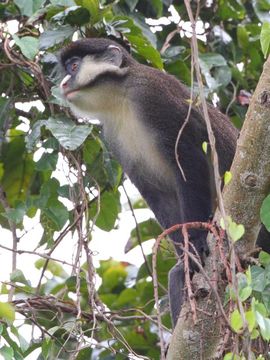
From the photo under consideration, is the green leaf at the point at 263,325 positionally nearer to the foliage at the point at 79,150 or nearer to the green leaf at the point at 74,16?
the foliage at the point at 79,150

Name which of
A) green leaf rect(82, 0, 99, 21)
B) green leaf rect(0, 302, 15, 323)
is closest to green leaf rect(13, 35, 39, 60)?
green leaf rect(82, 0, 99, 21)

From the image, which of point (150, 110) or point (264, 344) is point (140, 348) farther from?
point (264, 344)

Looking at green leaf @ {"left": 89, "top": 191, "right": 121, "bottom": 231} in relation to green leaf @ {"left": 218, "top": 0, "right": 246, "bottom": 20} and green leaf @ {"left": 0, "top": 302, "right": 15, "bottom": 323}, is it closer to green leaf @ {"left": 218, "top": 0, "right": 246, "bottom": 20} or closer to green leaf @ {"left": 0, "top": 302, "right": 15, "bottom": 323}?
green leaf @ {"left": 218, "top": 0, "right": 246, "bottom": 20}

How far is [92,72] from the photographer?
4.64 meters

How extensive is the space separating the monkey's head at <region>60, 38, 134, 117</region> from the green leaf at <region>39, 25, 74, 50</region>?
0.23 metres

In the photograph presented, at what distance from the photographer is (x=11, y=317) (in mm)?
3281

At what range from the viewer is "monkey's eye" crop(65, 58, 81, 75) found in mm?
4566

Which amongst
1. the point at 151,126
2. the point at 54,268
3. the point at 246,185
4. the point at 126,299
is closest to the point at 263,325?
the point at 246,185

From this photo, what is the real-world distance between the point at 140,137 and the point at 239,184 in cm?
142

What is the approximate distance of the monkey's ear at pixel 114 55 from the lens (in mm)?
4516

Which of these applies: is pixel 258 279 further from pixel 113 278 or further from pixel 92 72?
pixel 113 278

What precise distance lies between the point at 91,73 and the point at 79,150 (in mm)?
460

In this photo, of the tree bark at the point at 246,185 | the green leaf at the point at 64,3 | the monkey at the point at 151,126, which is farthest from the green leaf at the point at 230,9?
the tree bark at the point at 246,185

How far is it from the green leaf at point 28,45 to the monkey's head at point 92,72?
40cm
